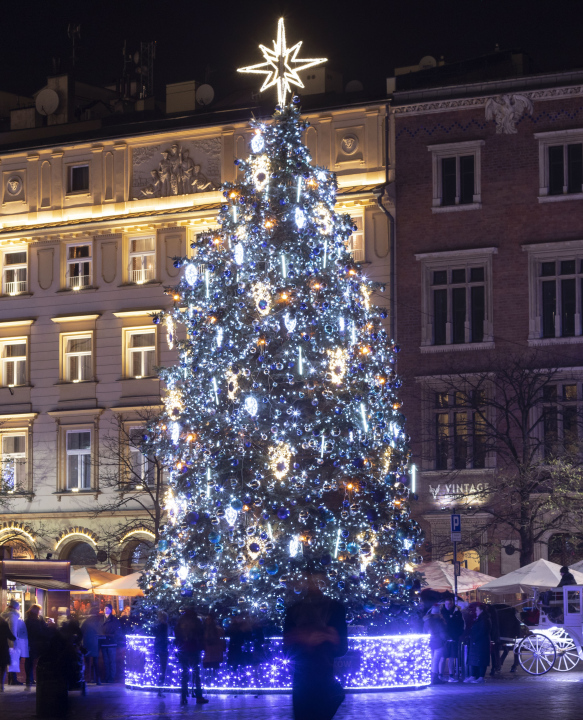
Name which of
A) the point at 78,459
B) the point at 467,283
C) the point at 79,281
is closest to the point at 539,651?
the point at 467,283

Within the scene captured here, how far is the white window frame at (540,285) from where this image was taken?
42.2 m

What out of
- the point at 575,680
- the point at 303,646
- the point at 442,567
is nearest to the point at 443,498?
the point at 442,567

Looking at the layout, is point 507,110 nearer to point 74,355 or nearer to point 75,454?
point 74,355

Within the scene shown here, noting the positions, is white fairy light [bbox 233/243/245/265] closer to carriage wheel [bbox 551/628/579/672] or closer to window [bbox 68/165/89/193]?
carriage wheel [bbox 551/628/579/672]

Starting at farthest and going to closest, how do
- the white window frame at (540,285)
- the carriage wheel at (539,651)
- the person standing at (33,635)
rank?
the white window frame at (540,285) → the carriage wheel at (539,651) → the person standing at (33,635)

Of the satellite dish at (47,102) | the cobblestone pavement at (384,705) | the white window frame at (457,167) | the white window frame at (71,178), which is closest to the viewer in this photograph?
the cobblestone pavement at (384,705)

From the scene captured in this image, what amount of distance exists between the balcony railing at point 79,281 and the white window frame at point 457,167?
11.9m

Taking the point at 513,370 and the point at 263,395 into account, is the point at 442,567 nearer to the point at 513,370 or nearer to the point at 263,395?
the point at 513,370

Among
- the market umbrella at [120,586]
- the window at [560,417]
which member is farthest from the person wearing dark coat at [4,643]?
the window at [560,417]

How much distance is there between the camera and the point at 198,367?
959 inches

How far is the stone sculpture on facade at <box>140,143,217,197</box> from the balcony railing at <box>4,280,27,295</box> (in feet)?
17.1

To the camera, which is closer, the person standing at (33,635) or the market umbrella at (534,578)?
the person standing at (33,635)

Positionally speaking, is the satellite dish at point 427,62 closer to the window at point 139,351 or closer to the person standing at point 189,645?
the window at point 139,351

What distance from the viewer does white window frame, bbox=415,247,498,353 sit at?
42906mm
